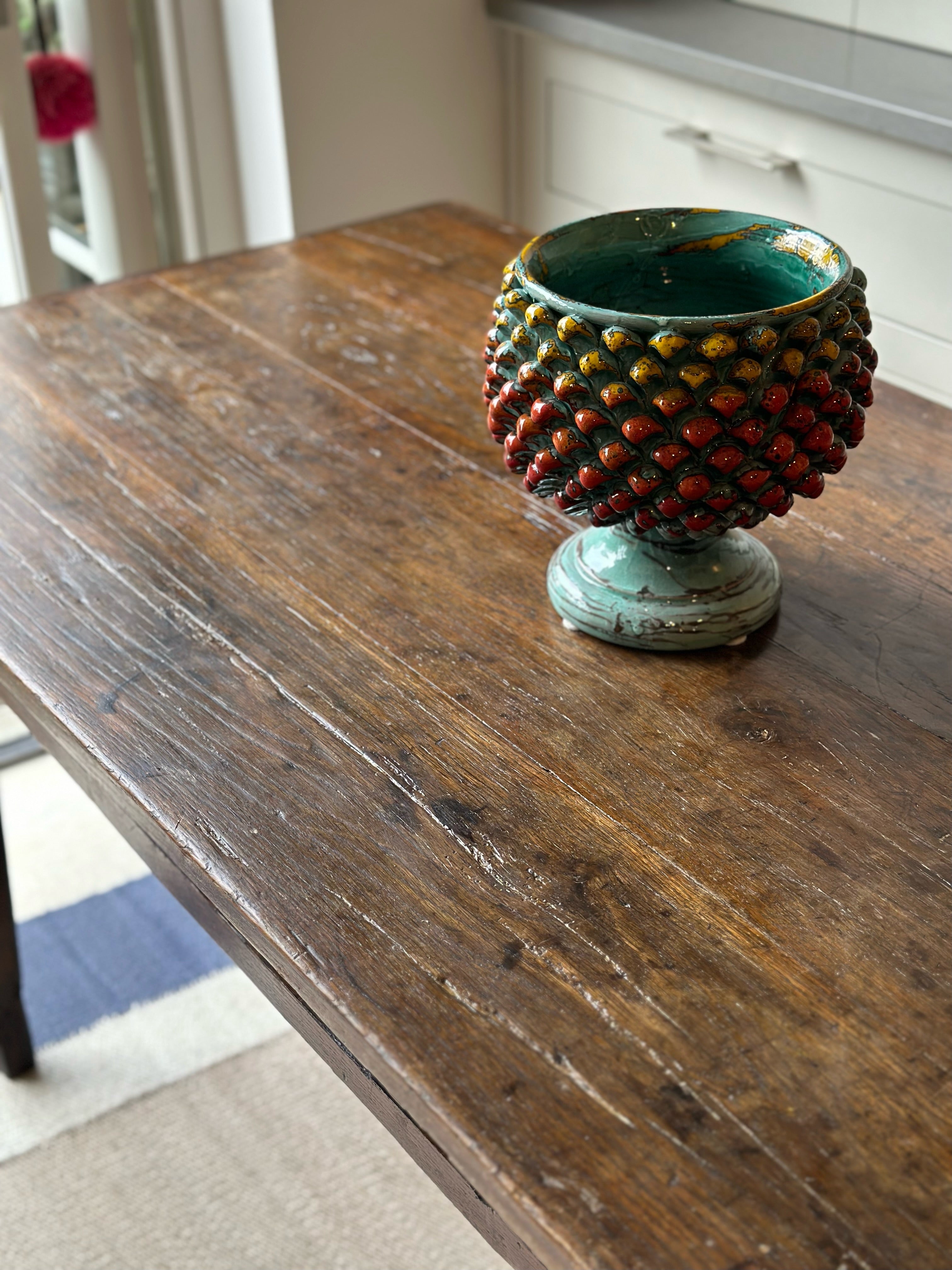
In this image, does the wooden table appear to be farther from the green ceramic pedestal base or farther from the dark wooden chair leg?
the dark wooden chair leg

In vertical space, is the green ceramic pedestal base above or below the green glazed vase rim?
below

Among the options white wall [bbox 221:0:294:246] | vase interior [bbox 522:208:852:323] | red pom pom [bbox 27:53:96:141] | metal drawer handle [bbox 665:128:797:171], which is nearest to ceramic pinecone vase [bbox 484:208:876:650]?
vase interior [bbox 522:208:852:323]

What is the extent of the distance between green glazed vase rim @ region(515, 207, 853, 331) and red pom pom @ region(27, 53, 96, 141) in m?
1.68

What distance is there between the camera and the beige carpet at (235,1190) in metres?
1.20

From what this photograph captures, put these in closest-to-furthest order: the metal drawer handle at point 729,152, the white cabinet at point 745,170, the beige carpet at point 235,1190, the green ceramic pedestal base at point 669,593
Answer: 1. the green ceramic pedestal base at point 669,593
2. the beige carpet at point 235,1190
3. the white cabinet at point 745,170
4. the metal drawer handle at point 729,152

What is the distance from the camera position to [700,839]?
2.17 ft

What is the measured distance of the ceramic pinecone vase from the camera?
2.24 ft

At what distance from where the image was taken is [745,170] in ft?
6.31

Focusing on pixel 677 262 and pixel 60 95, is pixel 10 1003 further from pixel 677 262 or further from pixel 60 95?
pixel 60 95

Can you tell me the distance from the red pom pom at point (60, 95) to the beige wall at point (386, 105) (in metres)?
0.38

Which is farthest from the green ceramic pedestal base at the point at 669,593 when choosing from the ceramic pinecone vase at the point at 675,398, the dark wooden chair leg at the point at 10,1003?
the dark wooden chair leg at the point at 10,1003

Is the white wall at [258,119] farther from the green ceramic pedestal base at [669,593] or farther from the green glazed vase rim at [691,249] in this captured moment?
the green ceramic pedestal base at [669,593]

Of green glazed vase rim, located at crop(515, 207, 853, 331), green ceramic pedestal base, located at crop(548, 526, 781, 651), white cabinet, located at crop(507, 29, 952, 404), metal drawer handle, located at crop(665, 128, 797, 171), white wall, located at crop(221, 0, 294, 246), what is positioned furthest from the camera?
white wall, located at crop(221, 0, 294, 246)

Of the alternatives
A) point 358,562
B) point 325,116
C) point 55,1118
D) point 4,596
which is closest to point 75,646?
point 4,596
